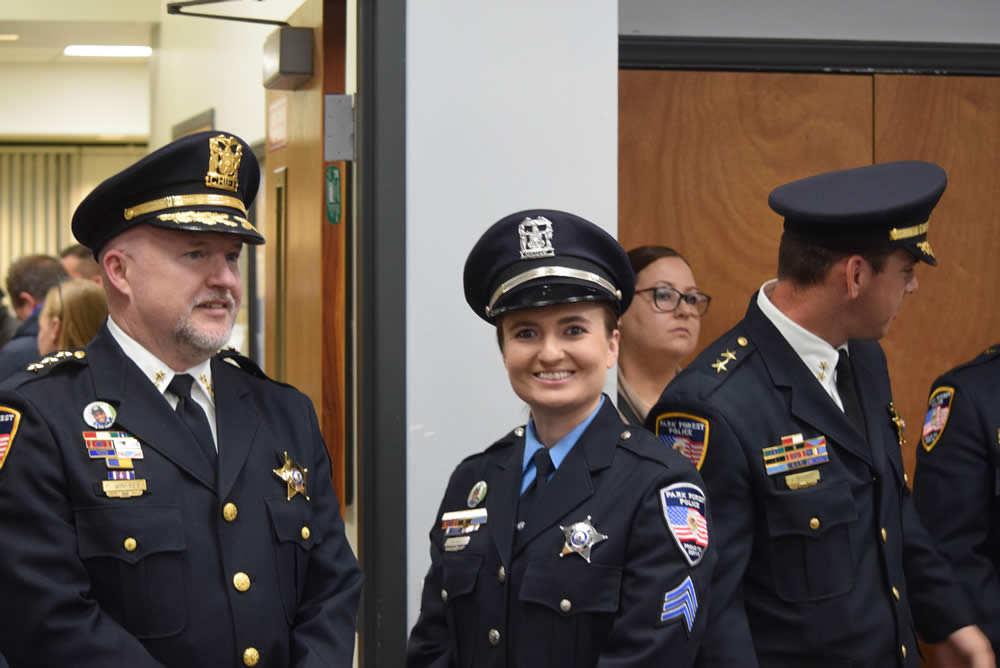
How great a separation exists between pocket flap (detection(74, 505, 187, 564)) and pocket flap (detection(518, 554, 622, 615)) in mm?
555

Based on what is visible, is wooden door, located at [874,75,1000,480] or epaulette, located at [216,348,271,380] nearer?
epaulette, located at [216,348,271,380]

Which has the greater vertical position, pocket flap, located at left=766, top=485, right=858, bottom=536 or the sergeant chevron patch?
pocket flap, located at left=766, top=485, right=858, bottom=536

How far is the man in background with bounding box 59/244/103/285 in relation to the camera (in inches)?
216

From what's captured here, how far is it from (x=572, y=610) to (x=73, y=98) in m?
9.20

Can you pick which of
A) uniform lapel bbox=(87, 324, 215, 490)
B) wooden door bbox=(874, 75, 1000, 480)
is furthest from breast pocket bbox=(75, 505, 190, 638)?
wooden door bbox=(874, 75, 1000, 480)

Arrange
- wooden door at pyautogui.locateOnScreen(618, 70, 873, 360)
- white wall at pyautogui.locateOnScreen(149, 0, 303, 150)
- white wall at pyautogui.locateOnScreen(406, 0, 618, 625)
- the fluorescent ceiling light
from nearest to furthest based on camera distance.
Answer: white wall at pyautogui.locateOnScreen(406, 0, 618, 625)
wooden door at pyautogui.locateOnScreen(618, 70, 873, 360)
white wall at pyautogui.locateOnScreen(149, 0, 303, 150)
the fluorescent ceiling light

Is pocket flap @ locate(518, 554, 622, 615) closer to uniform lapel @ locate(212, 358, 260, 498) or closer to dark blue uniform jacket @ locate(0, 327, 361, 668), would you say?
dark blue uniform jacket @ locate(0, 327, 361, 668)

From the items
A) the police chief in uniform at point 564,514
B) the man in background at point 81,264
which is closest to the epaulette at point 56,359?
the police chief in uniform at point 564,514

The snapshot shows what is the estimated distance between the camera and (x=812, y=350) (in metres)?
2.11

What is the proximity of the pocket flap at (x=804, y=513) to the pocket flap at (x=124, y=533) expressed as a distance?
38.6 inches

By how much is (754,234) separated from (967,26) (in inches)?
38.2

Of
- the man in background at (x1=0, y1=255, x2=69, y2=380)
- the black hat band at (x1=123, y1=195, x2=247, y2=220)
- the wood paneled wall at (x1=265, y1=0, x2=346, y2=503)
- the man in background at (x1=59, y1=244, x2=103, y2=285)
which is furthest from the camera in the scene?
the man in background at (x1=0, y1=255, x2=69, y2=380)

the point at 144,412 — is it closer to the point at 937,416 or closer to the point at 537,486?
the point at 537,486

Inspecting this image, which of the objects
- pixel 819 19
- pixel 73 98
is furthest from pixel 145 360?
pixel 73 98
